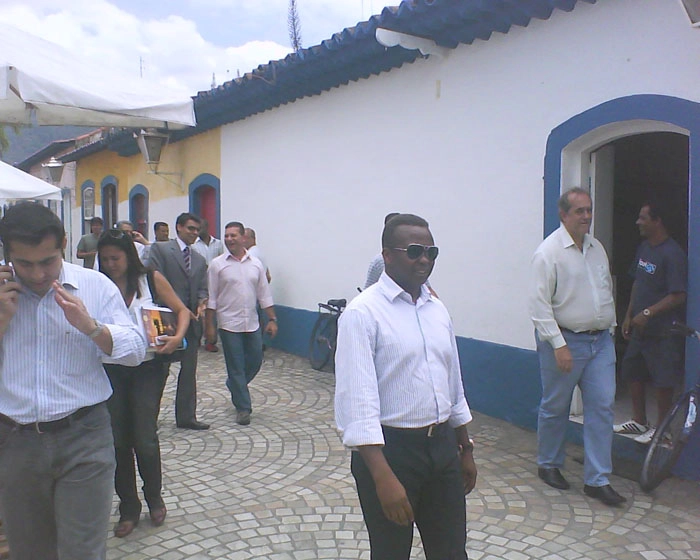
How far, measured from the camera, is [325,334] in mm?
8078

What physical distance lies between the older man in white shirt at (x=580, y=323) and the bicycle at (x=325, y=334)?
12.0ft

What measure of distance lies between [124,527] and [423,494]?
84.3 inches

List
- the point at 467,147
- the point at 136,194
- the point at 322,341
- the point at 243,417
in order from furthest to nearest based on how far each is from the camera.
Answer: the point at 136,194 → the point at 322,341 → the point at 467,147 → the point at 243,417

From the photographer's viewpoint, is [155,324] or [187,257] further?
[187,257]

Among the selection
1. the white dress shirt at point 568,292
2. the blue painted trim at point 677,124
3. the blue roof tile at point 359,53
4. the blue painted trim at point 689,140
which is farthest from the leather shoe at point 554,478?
the blue roof tile at point 359,53

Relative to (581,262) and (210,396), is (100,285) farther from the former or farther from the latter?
(210,396)

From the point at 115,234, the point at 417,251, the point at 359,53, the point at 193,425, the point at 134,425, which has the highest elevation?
the point at 359,53

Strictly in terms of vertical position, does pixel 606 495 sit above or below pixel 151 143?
below

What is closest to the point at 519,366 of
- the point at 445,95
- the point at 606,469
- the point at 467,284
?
the point at 467,284

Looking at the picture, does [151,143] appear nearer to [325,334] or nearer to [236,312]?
[325,334]

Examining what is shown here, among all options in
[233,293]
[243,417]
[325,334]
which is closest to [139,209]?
[325,334]

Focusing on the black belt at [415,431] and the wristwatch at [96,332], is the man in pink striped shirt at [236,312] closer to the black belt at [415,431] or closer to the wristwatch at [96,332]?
the wristwatch at [96,332]

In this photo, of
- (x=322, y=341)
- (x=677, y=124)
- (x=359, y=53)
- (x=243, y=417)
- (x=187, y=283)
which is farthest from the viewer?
(x=322, y=341)

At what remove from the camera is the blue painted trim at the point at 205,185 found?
1085 centimetres
